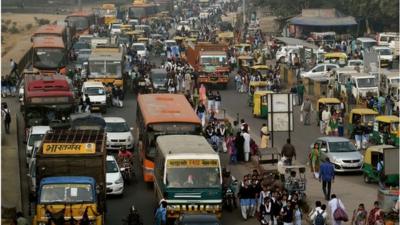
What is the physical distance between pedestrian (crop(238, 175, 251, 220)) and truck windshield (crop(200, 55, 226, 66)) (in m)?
31.6

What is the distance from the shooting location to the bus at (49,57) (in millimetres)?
59500

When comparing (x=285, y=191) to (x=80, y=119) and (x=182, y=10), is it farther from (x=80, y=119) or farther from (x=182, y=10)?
(x=182, y=10)

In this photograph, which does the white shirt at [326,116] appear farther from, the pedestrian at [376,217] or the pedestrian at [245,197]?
the pedestrian at [376,217]

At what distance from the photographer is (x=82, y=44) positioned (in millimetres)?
73938

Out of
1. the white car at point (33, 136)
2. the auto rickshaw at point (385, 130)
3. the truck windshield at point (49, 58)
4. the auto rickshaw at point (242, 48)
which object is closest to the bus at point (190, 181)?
the white car at point (33, 136)

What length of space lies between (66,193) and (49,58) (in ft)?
128

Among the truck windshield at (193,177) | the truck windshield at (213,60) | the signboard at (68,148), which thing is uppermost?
the signboard at (68,148)

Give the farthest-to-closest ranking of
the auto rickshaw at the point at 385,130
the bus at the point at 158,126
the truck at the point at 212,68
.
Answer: the truck at the point at 212,68
the auto rickshaw at the point at 385,130
the bus at the point at 158,126

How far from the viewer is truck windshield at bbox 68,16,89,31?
3620 inches

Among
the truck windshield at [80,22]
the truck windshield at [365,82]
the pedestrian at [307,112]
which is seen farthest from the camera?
the truck windshield at [80,22]

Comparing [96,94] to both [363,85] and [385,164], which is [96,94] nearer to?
[363,85]

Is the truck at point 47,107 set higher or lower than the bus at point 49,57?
higher

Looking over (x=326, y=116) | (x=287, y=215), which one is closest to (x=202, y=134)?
(x=287, y=215)

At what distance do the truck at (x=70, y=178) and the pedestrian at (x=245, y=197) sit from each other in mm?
3297
